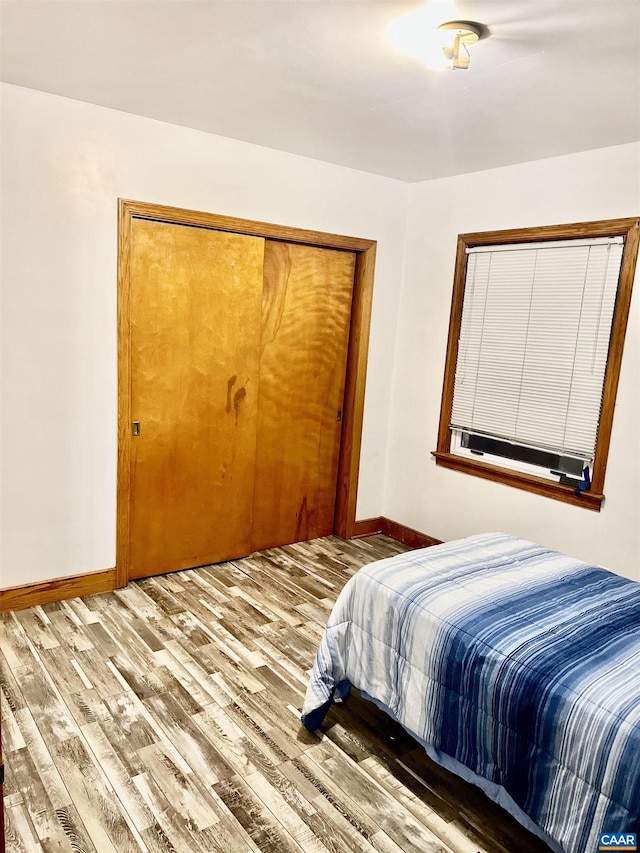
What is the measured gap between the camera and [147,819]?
6.25 ft

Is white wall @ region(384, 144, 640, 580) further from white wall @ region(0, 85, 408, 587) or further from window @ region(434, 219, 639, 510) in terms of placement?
white wall @ region(0, 85, 408, 587)

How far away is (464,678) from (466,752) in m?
0.23

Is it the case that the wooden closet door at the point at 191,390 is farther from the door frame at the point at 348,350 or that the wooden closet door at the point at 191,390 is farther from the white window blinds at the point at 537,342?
the white window blinds at the point at 537,342

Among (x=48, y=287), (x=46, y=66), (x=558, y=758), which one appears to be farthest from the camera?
(x=48, y=287)

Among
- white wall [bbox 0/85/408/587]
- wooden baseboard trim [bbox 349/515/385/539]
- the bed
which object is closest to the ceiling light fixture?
white wall [bbox 0/85/408/587]

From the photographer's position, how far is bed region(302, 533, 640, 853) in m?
1.60

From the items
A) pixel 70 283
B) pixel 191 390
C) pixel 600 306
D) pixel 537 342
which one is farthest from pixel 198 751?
pixel 600 306

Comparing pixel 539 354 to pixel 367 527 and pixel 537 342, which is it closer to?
pixel 537 342

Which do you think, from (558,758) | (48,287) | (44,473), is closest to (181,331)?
(48,287)

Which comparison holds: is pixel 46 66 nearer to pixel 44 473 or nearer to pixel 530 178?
pixel 44 473

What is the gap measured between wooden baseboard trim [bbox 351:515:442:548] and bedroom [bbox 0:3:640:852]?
A: 421 mm

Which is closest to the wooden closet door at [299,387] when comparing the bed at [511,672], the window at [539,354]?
the window at [539,354]

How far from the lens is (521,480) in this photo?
11.8 ft

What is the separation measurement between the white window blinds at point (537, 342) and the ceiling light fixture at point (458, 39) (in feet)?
5.03
